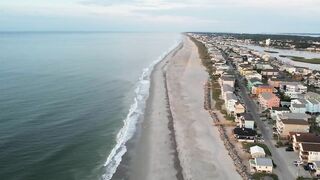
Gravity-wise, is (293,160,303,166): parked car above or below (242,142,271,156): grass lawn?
below

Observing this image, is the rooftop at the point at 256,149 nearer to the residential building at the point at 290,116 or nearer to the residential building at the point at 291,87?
the residential building at the point at 290,116

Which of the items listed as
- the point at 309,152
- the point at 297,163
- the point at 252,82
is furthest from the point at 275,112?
the point at 252,82

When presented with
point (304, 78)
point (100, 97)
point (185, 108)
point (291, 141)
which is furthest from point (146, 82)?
point (291, 141)

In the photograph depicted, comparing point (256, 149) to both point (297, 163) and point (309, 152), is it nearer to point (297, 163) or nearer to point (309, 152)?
point (297, 163)

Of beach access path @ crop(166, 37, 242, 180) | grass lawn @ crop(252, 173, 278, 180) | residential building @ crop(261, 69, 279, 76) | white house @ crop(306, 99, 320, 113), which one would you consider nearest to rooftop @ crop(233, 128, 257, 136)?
beach access path @ crop(166, 37, 242, 180)

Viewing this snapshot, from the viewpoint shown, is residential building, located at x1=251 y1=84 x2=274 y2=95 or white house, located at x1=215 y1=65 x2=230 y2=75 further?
white house, located at x1=215 y1=65 x2=230 y2=75

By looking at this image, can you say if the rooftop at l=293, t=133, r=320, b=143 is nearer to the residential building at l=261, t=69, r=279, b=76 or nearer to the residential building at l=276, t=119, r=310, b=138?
the residential building at l=276, t=119, r=310, b=138

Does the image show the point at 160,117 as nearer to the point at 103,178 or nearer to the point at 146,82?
the point at 103,178
